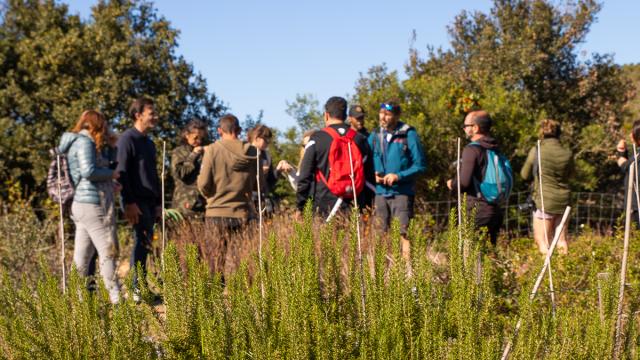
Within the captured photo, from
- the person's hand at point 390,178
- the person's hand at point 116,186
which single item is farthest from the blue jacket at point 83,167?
the person's hand at point 390,178

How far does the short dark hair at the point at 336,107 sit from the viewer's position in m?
5.89


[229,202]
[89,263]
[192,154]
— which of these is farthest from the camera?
[192,154]

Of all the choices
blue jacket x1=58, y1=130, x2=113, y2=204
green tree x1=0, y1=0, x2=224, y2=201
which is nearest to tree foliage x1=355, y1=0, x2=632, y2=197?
green tree x1=0, y1=0, x2=224, y2=201

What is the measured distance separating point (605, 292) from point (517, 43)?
698 inches

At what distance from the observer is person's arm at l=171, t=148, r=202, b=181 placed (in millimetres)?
6805

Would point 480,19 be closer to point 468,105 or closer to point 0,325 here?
point 468,105

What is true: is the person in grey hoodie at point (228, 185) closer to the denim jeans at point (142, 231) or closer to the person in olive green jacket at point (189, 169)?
the denim jeans at point (142, 231)

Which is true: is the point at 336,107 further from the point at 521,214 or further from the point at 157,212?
the point at 521,214

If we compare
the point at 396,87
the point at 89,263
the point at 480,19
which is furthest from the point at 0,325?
the point at 480,19

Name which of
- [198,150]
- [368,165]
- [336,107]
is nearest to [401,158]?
[368,165]

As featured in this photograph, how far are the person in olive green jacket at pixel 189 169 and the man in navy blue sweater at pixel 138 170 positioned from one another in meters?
0.57

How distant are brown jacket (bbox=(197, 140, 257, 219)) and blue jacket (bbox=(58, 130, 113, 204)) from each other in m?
0.81

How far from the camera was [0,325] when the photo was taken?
7.66 ft

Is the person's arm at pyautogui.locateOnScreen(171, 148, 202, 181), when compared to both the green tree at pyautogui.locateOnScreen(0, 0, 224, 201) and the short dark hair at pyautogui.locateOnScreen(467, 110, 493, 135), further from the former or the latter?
the green tree at pyautogui.locateOnScreen(0, 0, 224, 201)
